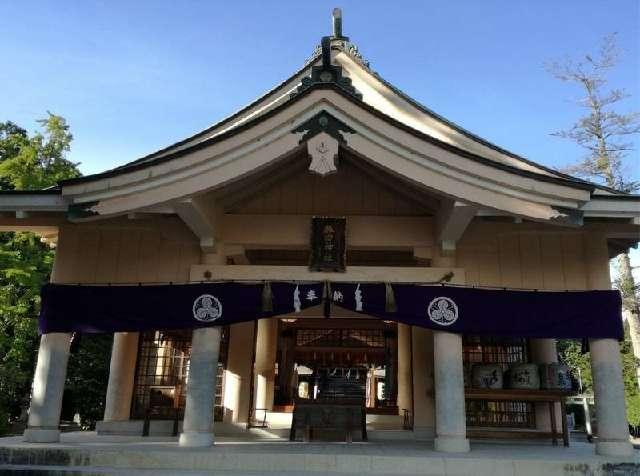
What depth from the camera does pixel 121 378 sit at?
10.5 metres

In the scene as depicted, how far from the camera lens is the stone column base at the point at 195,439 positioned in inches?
292

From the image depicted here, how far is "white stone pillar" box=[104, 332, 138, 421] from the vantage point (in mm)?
10367

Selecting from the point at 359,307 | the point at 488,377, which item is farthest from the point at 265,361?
the point at 488,377

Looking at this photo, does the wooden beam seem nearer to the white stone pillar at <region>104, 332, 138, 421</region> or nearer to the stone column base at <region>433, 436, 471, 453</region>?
the stone column base at <region>433, 436, 471, 453</region>

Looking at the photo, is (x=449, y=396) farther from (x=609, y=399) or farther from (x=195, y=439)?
(x=195, y=439)

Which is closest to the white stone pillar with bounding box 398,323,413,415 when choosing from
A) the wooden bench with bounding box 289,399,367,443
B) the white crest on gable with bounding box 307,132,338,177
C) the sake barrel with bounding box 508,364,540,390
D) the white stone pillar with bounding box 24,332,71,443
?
the wooden bench with bounding box 289,399,367,443

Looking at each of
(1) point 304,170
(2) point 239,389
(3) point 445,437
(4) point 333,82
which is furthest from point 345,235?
(2) point 239,389

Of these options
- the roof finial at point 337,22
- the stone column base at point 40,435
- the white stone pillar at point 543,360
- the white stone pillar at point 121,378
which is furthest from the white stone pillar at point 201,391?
the roof finial at point 337,22

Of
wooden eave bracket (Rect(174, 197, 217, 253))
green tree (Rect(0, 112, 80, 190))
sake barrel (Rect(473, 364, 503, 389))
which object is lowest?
sake barrel (Rect(473, 364, 503, 389))

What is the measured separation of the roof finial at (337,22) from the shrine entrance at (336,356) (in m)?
7.29

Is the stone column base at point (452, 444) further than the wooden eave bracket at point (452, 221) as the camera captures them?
No

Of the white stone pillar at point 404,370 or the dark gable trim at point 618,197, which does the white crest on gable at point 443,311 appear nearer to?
the dark gable trim at point 618,197

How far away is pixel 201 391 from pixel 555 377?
6417 mm

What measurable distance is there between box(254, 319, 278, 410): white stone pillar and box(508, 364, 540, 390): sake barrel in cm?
514
